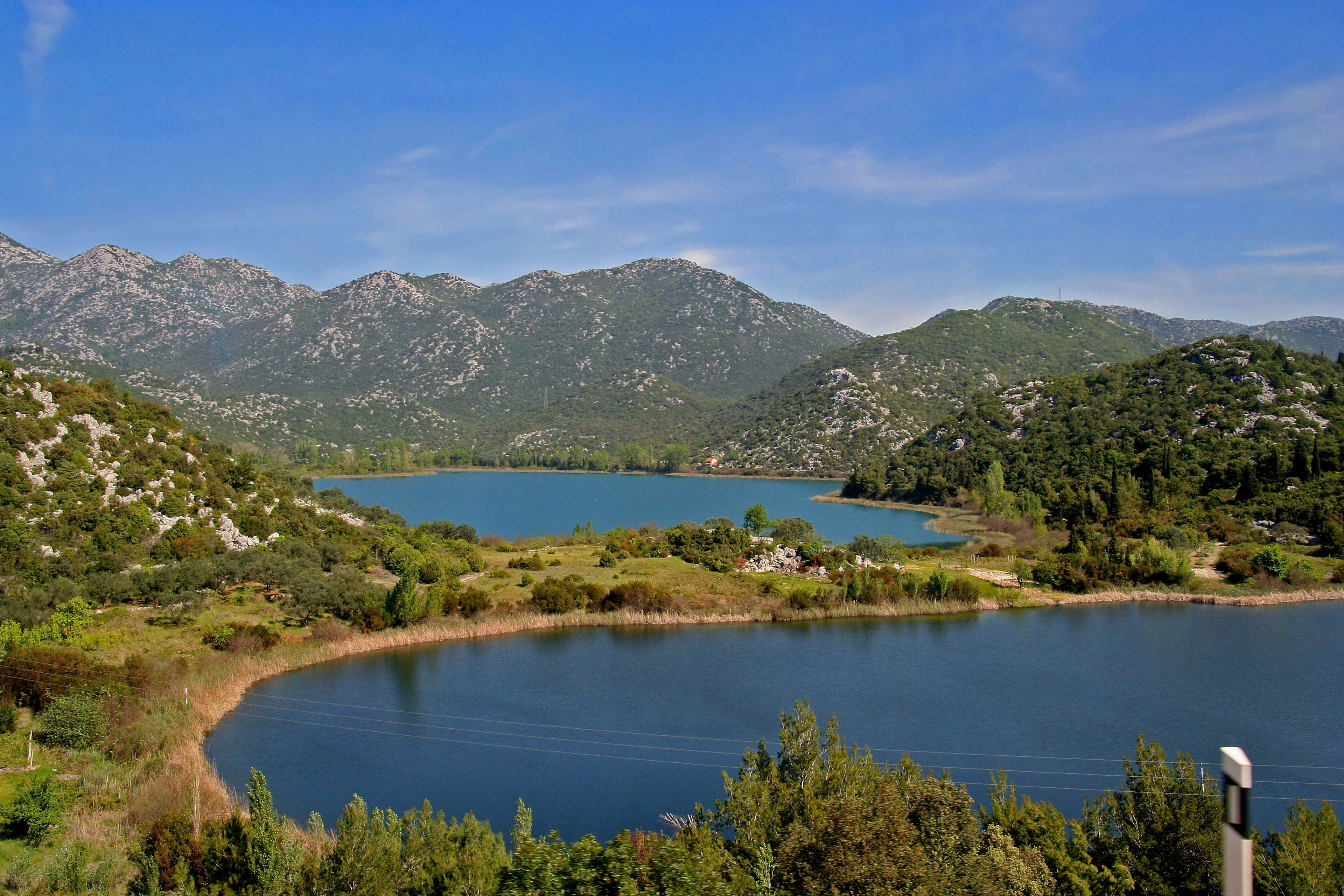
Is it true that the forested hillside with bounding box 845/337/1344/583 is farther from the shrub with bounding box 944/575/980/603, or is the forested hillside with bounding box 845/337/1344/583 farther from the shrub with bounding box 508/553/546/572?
the shrub with bounding box 508/553/546/572

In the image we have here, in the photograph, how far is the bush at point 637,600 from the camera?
4709 cm

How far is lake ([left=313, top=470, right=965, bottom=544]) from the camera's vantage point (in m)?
90.4

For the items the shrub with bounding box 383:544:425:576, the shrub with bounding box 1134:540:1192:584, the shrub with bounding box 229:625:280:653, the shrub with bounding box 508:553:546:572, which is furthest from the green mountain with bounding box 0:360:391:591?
the shrub with bounding box 1134:540:1192:584

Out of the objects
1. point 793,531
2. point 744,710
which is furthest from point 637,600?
point 793,531

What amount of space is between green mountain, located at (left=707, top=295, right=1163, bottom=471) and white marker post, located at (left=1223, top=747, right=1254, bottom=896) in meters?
141

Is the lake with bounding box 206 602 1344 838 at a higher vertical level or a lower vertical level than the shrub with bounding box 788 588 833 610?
lower

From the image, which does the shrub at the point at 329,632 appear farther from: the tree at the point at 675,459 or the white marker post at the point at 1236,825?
the tree at the point at 675,459

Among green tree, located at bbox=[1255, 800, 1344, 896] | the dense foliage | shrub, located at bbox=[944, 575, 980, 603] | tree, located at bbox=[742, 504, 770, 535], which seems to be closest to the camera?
the dense foliage

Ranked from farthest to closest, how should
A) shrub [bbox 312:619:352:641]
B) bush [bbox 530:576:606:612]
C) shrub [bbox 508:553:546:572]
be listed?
shrub [bbox 508:553:546:572] → bush [bbox 530:576:606:612] → shrub [bbox 312:619:352:641]

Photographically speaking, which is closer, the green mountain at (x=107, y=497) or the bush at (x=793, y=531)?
the green mountain at (x=107, y=497)

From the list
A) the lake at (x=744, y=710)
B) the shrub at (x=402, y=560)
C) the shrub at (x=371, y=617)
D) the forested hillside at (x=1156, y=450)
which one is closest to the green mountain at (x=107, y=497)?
the shrub at (x=371, y=617)

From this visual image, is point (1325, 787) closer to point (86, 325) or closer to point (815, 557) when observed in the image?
point (815, 557)

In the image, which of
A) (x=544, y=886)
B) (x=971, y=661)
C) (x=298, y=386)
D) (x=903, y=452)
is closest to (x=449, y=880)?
(x=544, y=886)

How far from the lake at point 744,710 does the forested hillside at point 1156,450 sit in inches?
887
